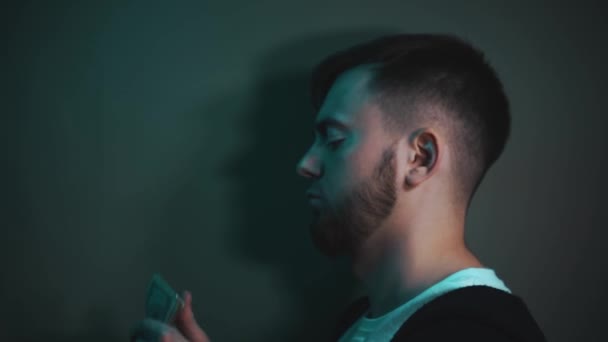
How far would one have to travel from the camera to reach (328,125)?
103 centimetres

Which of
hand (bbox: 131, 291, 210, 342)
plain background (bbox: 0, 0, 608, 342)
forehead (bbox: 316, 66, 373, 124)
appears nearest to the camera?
hand (bbox: 131, 291, 210, 342)

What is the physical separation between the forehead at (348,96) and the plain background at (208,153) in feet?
0.76

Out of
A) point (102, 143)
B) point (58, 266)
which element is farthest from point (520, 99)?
point (58, 266)

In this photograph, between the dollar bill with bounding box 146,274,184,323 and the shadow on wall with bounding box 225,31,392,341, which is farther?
the shadow on wall with bounding box 225,31,392,341

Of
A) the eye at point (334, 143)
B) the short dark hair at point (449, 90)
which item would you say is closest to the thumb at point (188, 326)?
the eye at point (334, 143)

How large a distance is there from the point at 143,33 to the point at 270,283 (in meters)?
0.89

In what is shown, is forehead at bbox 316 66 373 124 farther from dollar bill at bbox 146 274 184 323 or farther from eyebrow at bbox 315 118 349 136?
dollar bill at bbox 146 274 184 323

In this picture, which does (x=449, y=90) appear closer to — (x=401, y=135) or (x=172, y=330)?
(x=401, y=135)

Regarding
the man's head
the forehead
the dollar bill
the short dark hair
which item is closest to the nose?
the man's head

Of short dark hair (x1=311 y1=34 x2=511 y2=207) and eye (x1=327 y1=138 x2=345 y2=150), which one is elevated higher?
short dark hair (x1=311 y1=34 x2=511 y2=207)

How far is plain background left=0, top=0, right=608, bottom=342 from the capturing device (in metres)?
1.22

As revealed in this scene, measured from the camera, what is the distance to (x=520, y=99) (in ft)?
4.00

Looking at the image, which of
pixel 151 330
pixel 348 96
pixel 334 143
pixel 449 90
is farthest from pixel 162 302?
pixel 449 90

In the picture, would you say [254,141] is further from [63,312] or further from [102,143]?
[63,312]
